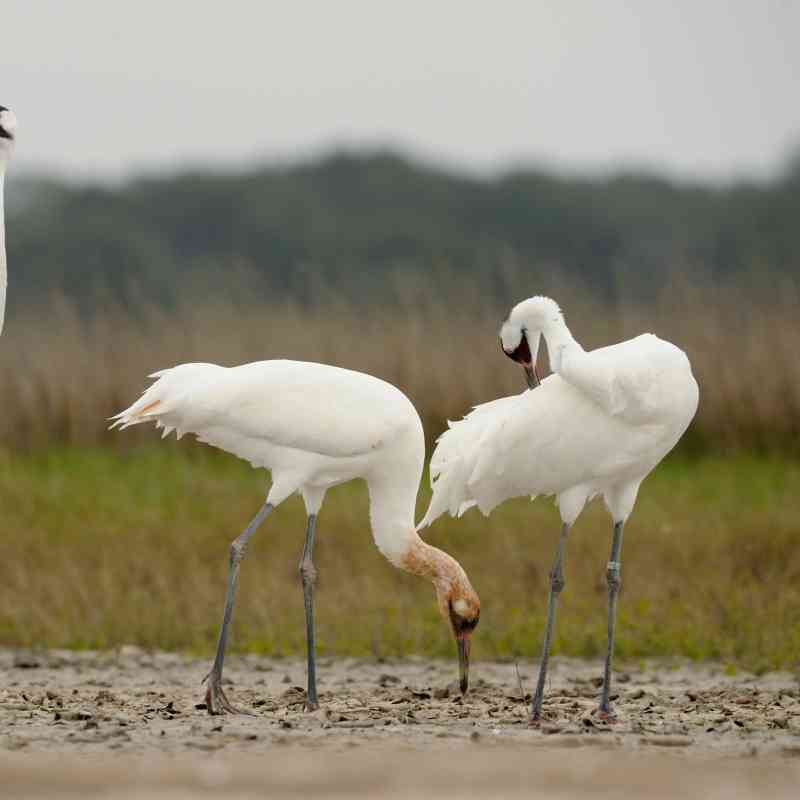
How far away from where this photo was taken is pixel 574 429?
7320 millimetres

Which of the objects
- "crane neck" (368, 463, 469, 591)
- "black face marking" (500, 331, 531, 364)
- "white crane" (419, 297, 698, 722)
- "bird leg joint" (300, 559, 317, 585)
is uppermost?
"black face marking" (500, 331, 531, 364)

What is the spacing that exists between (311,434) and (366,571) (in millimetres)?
4038

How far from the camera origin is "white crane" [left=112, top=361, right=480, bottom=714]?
7809 millimetres

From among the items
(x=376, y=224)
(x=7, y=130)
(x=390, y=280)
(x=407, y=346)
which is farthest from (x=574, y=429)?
(x=376, y=224)

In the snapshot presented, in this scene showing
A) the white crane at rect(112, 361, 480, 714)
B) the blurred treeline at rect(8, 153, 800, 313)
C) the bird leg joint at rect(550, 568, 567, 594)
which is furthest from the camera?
the blurred treeline at rect(8, 153, 800, 313)

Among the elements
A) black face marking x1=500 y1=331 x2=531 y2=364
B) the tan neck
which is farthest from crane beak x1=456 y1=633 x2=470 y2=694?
black face marking x1=500 y1=331 x2=531 y2=364

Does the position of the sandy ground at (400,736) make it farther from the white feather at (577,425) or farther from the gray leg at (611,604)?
the white feather at (577,425)

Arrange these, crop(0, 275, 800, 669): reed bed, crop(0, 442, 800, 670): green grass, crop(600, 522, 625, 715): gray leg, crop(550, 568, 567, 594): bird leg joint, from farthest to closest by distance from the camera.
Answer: crop(0, 275, 800, 669): reed bed < crop(0, 442, 800, 670): green grass < crop(550, 568, 567, 594): bird leg joint < crop(600, 522, 625, 715): gray leg

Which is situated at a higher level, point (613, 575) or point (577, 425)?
point (577, 425)

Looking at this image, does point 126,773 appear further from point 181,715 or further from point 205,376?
point 205,376

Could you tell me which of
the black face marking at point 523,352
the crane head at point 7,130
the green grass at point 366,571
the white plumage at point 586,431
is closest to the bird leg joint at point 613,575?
the white plumage at point 586,431

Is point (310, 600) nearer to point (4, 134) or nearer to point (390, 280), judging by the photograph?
point (4, 134)

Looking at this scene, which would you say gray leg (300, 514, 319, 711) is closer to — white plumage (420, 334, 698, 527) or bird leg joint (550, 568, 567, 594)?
white plumage (420, 334, 698, 527)

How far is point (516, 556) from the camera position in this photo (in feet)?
38.5
